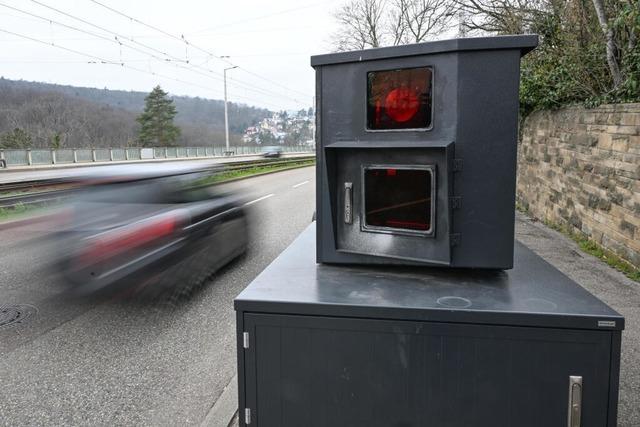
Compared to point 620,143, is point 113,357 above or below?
below

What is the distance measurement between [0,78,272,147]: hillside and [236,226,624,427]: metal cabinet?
55.8 m

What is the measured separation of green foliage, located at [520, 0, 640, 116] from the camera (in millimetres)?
7926

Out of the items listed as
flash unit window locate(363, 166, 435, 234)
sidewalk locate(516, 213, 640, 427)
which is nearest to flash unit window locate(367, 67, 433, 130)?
flash unit window locate(363, 166, 435, 234)

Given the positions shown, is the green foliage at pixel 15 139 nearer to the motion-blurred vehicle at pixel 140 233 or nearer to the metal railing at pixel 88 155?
the metal railing at pixel 88 155

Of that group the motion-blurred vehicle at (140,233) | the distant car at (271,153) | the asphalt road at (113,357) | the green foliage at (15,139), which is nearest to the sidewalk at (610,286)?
the asphalt road at (113,357)

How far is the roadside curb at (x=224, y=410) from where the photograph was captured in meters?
3.31

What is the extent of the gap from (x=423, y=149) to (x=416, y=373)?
40.0 inches

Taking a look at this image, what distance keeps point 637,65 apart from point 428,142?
286 inches

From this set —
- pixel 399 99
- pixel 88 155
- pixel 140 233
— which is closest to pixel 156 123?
pixel 88 155

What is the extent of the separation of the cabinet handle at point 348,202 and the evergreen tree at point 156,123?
236 ft

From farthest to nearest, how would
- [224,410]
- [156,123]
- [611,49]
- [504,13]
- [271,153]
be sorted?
[156,123], [271,153], [504,13], [611,49], [224,410]

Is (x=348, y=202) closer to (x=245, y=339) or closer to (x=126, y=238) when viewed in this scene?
(x=245, y=339)

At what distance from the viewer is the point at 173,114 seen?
238 ft

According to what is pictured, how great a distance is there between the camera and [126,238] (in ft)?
17.9
